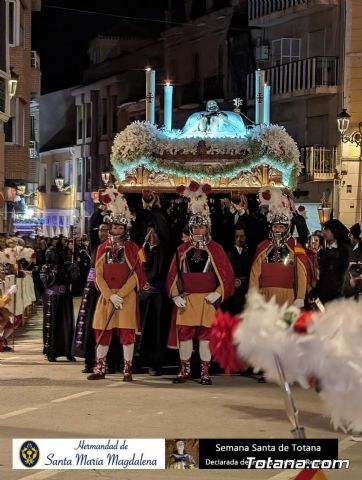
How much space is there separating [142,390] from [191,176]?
4681mm

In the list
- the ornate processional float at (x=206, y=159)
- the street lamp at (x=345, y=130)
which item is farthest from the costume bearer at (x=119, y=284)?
the street lamp at (x=345, y=130)

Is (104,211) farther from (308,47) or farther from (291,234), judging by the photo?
(308,47)

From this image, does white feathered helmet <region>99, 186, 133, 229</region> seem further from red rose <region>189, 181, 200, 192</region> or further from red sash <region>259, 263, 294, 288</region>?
red sash <region>259, 263, 294, 288</region>

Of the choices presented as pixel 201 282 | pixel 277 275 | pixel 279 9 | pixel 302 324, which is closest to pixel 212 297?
pixel 201 282

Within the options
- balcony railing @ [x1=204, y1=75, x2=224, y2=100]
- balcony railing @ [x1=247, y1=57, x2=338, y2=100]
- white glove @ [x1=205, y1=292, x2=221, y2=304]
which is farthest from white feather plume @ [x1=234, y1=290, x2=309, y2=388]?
balcony railing @ [x1=204, y1=75, x2=224, y2=100]

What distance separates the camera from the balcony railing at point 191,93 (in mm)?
45750

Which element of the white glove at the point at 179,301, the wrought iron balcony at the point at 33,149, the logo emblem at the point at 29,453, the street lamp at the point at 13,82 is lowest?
the logo emblem at the point at 29,453

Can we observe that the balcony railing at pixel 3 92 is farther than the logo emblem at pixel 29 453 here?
Yes

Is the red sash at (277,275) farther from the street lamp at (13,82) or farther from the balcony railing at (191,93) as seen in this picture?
the balcony railing at (191,93)

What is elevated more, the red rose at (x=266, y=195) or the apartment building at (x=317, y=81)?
the apartment building at (x=317, y=81)

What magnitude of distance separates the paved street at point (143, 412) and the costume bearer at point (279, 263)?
112cm

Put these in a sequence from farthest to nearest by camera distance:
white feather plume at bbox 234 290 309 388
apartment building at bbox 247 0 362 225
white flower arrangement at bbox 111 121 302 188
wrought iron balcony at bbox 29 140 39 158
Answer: wrought iron balcony at bbox 29 140 39 158 → apartment building at bbox 247 0 362 225 → white flower arrangement at bbox 111 121 302 188 → white feather plume at bbox 234 290 309 388

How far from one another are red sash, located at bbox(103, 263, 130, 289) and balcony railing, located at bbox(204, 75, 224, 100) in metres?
29.7

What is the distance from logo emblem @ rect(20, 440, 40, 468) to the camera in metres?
8.05
